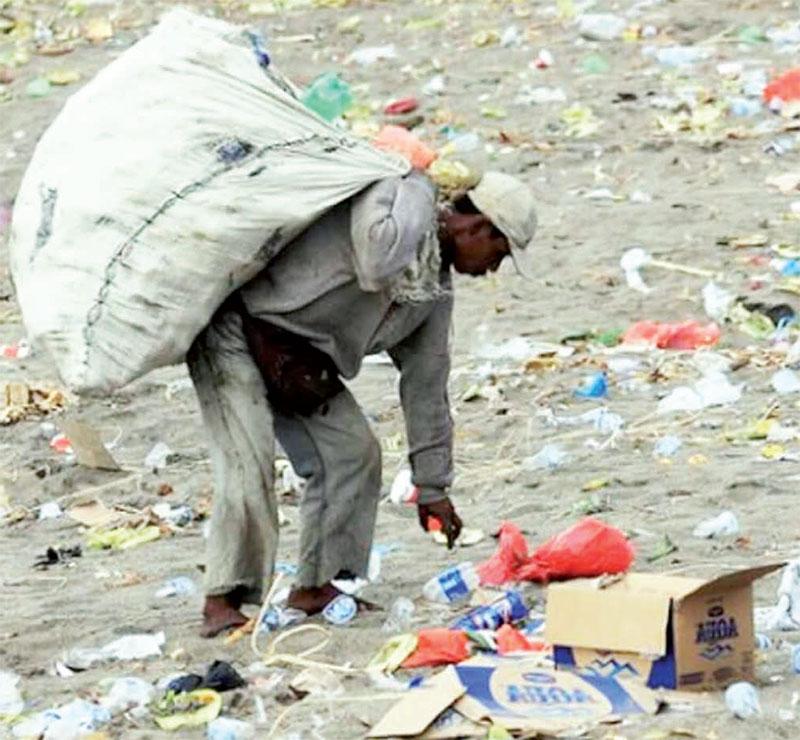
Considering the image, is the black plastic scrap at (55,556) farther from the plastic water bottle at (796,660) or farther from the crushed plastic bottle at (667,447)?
the plastic water bottle at (796,660)

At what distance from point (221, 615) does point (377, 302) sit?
2.85 ft

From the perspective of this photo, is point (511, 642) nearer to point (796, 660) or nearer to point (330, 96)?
point (796, 660)

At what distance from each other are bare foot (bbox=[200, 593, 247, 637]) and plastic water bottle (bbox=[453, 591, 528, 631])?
54 cm

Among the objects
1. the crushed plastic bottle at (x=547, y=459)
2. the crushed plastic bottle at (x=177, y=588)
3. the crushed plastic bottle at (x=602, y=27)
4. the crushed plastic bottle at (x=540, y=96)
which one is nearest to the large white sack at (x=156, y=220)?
the crushed plastic bottle at (x=177, y=588)

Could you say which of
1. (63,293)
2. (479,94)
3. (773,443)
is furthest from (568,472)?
(479,94)

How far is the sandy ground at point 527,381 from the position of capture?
635cm

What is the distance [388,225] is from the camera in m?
5.68

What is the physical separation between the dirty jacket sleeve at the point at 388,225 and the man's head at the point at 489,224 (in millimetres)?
79

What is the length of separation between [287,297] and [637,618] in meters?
1.21

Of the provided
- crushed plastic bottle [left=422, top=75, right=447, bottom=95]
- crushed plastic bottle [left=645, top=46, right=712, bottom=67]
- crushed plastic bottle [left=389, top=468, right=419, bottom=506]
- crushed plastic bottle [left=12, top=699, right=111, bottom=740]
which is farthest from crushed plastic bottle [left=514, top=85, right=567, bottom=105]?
crushed plastic bottle [left=12, top=699, right=111, bottom=740]

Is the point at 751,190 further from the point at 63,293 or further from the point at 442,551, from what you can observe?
the point at 63,293

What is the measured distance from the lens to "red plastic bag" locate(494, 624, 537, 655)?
5.68m

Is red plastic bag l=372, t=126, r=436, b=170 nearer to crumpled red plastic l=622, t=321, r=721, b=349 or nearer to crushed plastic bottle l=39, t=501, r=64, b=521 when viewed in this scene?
crushed plastic bottle l=39, t=501, r=64, b=521

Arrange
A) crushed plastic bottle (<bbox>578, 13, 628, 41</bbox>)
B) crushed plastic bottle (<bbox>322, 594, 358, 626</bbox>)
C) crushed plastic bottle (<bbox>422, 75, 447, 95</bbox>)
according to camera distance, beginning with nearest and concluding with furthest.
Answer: crushed plastic bottle (<bbox>322, 594, 358, 626</bbox>) < crushed plastic bottle (<bbox>422, 75, 447, 95</bbox>) < crushed plastic bottle (<bbox>578, 13, 628, 41</bbox>)
